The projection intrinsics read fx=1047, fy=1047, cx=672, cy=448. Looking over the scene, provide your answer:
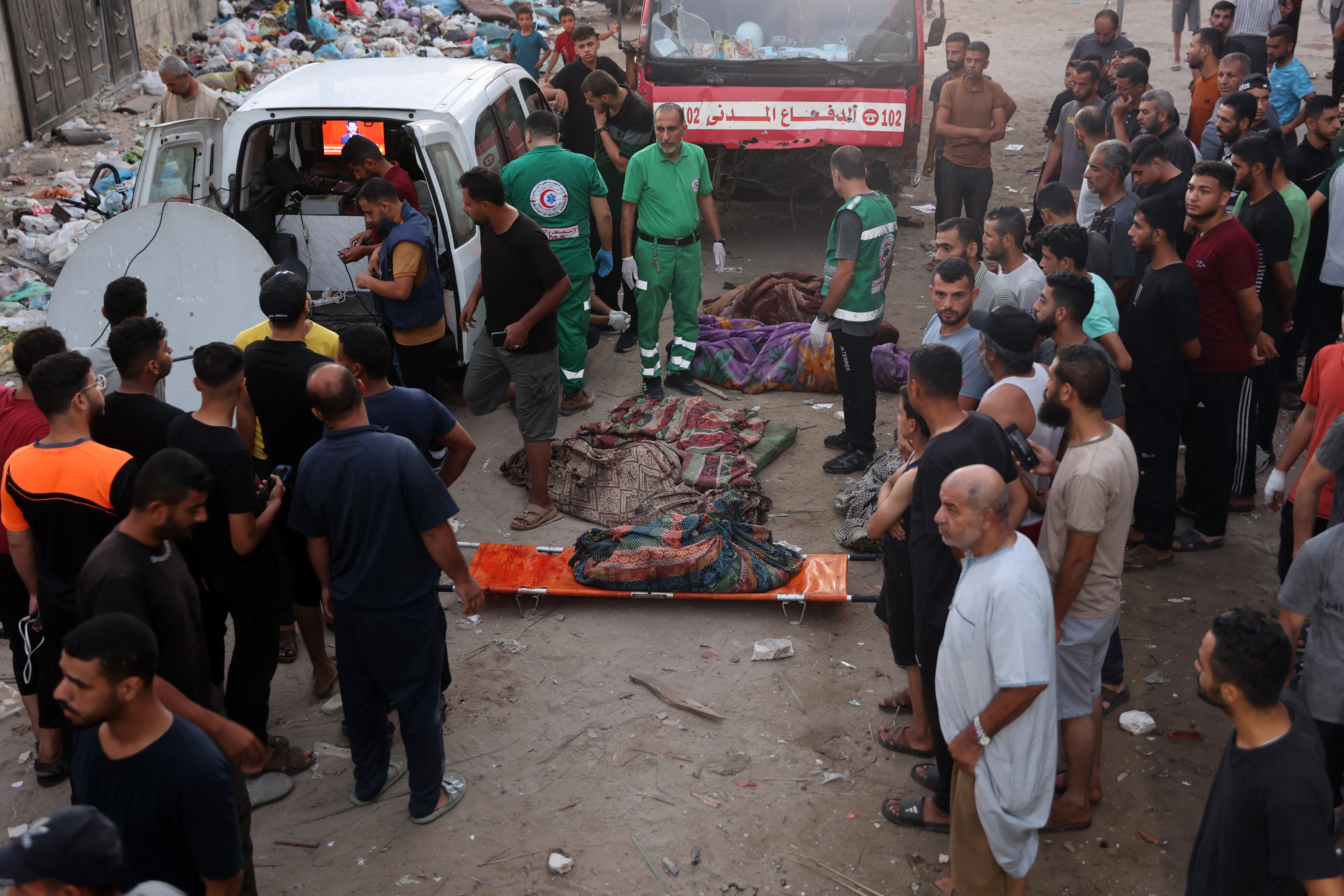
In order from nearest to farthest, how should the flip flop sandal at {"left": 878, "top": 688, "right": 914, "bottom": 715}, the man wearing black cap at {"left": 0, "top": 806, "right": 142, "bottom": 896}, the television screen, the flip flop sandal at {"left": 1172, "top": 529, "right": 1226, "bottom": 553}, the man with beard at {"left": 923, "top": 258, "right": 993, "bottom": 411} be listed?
the man wearing black cap at {"left": 0, "top": 806, "right": 142, "bottom": 896} < the flip flop sandal at {"left": 878, "top": 688, "right": 914, "bottom": 715} < the man with beard at {"left": 923, "top": 258, "right": 993, "bottom": 411} < the flip flop sandal at {"left": 1172, "top": 529, "right": 1226, "bottom": 553} < the television screen

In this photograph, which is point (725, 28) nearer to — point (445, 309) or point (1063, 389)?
point (445, 309)

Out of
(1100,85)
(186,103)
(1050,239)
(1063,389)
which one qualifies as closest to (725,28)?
(1100,85)

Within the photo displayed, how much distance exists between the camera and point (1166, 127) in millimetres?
6742

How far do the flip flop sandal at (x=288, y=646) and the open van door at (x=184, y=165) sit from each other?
8.58 feet

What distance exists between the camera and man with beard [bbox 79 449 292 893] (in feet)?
9.84

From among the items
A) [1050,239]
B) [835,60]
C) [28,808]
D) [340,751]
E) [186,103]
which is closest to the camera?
[28,808]

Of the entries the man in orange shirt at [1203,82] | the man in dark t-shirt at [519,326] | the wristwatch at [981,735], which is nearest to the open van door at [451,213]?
the man in dark t-shirt at [519,326]

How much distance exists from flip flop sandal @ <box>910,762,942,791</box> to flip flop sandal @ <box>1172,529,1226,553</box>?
2.32 meters

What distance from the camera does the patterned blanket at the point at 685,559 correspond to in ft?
17.2

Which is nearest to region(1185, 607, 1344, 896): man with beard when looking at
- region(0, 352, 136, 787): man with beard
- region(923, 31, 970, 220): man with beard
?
region(0, 352, 136, 787): man with beard

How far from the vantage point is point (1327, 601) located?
329cm

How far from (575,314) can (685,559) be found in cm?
236

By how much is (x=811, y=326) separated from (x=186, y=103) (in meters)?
5.31

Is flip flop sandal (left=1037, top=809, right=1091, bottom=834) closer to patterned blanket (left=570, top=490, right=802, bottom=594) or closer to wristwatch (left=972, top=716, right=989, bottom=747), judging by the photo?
Answer: wristwatch (left=972, top=716, right=989, bottom=747)
